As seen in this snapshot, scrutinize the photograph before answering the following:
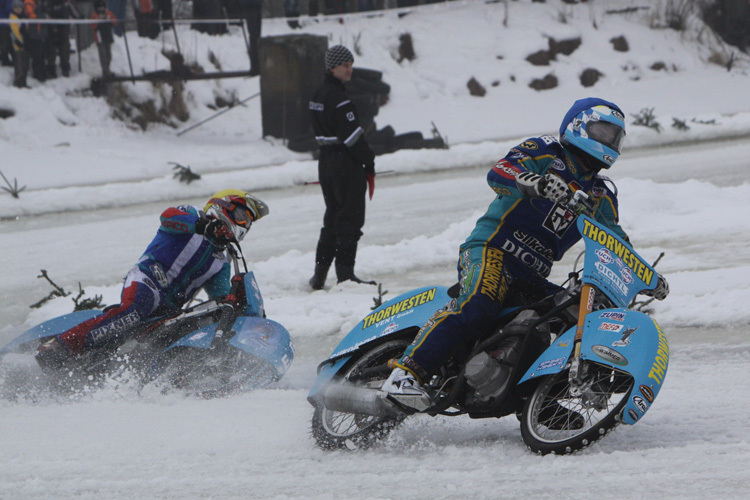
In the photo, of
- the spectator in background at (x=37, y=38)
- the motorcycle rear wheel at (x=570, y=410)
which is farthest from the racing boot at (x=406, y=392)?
the spectator in background at (x=37, y=38)

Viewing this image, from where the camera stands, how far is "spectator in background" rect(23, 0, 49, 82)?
17250 mm

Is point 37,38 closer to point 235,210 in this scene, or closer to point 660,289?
point 235,210

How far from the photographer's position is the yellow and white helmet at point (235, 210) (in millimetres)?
6504

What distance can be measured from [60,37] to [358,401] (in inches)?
631

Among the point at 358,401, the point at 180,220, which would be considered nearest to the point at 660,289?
the point at 358,401

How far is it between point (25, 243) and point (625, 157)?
10.0 metres

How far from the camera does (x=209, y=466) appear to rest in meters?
4.59

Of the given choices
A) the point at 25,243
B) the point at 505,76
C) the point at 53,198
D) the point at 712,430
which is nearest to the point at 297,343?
the point at 712,430

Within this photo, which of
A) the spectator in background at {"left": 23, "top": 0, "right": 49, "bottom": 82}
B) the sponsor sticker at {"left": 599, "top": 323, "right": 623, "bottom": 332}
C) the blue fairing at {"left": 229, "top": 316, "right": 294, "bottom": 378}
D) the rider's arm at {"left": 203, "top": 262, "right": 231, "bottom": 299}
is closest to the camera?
the sponsor sticker at {"left": 599, "top": 323, "right": 623, "bottom": 332}

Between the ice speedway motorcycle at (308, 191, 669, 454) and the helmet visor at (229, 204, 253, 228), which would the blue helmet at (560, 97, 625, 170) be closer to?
the ice speedway motorcycle at (308, 191, 669, 454)

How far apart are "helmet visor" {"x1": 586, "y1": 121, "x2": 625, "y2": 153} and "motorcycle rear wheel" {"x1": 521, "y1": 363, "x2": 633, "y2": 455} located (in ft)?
3.78

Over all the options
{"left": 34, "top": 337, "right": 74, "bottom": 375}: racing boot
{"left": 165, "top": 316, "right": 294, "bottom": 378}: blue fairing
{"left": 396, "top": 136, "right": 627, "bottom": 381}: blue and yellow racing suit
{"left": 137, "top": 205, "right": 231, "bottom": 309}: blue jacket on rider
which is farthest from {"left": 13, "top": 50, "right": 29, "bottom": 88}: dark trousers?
{"left": 396, "top": 136, "right": 627, "bottom": 381}: blue and yellow racing suit

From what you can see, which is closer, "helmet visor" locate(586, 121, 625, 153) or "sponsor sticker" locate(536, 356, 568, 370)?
"sponsor sticker" locate(536, 356, 568, 370)

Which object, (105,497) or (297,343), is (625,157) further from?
(105,497)
